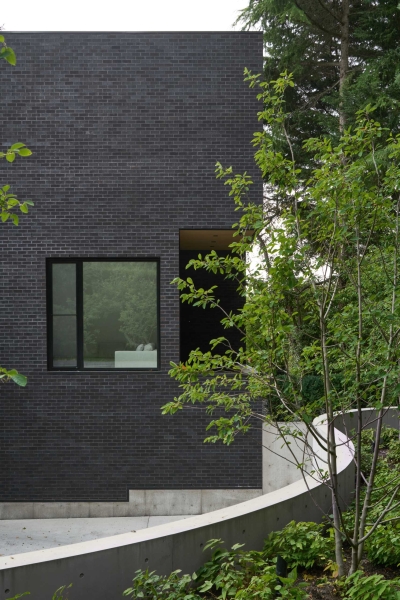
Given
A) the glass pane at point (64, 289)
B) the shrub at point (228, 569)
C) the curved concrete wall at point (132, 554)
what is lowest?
the shrub at point (228, 569)

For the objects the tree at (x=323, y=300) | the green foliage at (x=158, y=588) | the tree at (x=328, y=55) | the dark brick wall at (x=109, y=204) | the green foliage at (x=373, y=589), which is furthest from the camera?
the tree at (x=328, y=55)

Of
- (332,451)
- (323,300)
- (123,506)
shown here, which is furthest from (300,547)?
(123,506)

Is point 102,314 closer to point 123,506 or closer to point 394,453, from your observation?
point 123,506

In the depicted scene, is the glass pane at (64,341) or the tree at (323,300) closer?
the tree at (323,300)

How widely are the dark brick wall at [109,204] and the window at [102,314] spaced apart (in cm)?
20

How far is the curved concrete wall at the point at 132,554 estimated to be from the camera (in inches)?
160

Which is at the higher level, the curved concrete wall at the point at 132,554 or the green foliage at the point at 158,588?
the curved concrete wall at the point at 132,554

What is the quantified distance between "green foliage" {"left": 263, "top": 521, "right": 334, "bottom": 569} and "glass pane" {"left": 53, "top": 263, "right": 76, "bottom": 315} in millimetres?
6724

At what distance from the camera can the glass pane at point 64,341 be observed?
11.1 meters

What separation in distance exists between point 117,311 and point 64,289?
3.15 ft

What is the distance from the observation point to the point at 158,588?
172 inches

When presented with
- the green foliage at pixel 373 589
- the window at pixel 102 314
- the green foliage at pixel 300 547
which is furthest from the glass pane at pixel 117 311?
the green foliage at pixel 373 589

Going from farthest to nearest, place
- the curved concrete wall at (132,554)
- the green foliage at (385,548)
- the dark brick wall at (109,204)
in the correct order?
the dark brick wall at (109,204)
the green foliage at (385,548)
the curved concrete wall at (132,554)

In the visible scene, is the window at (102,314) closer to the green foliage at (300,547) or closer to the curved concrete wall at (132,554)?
the curved concrete wall at (132,554)
